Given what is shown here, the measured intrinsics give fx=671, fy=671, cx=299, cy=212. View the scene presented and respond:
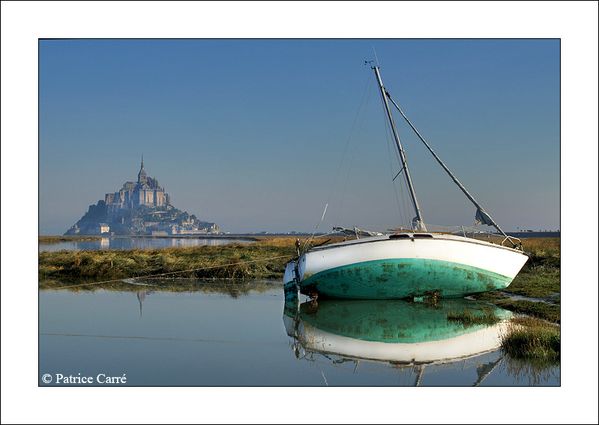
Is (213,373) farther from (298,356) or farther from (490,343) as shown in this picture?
(490,343)

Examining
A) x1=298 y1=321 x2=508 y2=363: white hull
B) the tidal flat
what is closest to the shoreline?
the tidal flat

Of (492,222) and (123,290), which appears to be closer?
(492,222)

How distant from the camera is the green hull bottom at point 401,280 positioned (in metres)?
18.6

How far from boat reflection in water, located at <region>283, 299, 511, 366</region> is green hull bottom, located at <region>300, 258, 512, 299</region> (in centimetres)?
38

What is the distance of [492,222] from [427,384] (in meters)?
10.6

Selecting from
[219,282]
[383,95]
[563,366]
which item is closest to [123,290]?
[219,282]

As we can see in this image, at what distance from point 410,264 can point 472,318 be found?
2.89 m

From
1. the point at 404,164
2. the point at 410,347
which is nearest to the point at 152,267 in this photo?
the point at 404,164

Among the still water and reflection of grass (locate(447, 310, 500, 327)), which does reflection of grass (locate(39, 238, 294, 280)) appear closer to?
the still water

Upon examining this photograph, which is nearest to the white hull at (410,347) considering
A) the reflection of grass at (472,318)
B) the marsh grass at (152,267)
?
the reflection of grass at (472,318)

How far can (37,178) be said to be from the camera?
→ 36.6ft

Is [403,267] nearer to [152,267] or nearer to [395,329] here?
[395,329]

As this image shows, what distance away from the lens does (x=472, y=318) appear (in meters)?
16.1

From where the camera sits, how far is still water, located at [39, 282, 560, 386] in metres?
11.4
